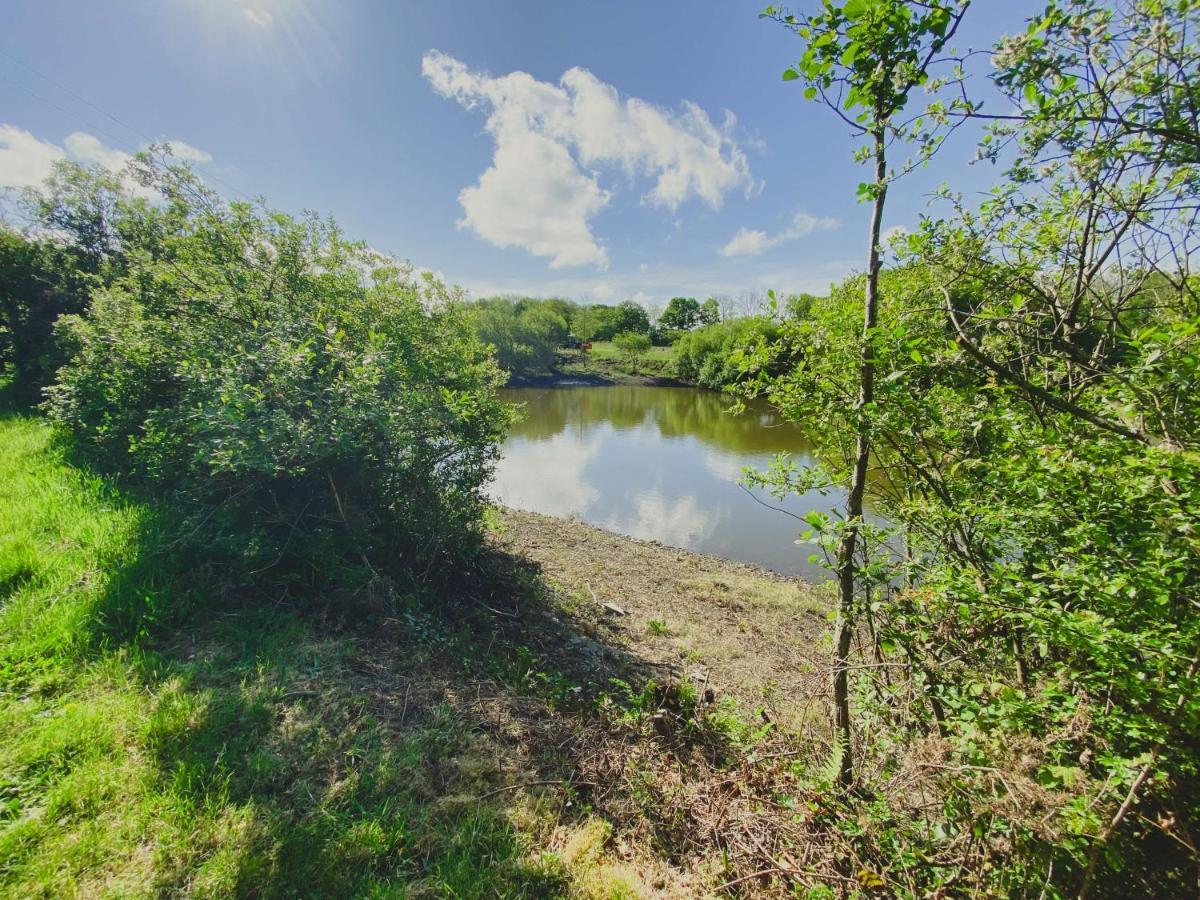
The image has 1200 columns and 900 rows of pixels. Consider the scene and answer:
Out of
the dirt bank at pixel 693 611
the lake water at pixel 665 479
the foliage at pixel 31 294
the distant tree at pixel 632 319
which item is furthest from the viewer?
the distant tree at pixel 632 319

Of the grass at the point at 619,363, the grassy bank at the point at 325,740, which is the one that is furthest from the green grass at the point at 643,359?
the grassy bank at the point at 325,740

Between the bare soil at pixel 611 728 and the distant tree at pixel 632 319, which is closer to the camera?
the bare soil at pixel 611 728

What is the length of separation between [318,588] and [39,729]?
6.72 feet

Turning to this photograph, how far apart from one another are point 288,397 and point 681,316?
101 metres

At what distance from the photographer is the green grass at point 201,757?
84.8 inches

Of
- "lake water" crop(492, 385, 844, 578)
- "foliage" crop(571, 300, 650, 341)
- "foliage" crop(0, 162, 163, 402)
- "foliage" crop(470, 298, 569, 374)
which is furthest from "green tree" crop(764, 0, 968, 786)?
"foliage" crop(571, 300, 650, 341)

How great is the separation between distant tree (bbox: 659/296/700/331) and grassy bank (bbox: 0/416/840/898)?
99.5 meters

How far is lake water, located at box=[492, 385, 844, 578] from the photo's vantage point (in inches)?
506

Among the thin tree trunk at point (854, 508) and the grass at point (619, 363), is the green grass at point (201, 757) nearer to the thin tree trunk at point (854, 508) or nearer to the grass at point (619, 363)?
the thin tree trunk at point (854, 508)

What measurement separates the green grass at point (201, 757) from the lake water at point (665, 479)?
3.40 meters

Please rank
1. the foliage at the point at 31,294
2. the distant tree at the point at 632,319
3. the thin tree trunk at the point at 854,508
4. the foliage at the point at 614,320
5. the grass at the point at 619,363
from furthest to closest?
the distant tree at the point at 632,319 → the foliage at the point at 614,320 → the grass at the point at 619,363 → the foliage at the point at 31,294 → the thin tree trunk at the point at 854,508

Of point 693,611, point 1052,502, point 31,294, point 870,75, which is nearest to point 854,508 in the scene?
point 1052,502

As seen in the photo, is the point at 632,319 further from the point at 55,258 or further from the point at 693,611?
the point at 693,611

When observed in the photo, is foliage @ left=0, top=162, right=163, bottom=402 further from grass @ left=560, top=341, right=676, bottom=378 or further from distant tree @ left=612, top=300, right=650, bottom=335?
distant tree @ left=612, top=300, right=650, bottom=335
